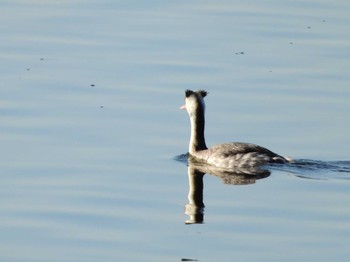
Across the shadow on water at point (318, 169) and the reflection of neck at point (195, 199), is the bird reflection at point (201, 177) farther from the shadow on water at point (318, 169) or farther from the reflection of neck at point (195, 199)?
the shadow on water at point (318, 169)

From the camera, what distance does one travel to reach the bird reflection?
616 inches

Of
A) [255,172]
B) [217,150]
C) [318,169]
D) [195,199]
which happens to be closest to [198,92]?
[217,150]

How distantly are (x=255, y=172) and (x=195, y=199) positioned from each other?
249 cm

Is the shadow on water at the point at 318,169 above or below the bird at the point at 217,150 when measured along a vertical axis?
below

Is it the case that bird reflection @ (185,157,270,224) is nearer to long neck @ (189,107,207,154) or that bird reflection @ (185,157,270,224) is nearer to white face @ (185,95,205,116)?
long neck @ (189,107,207,154)

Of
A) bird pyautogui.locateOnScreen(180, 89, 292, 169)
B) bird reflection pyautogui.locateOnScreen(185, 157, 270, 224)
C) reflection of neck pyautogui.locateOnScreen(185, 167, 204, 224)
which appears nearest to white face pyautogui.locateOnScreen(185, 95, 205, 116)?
bird pyautogui.locateOnScreen(180, 89, 292, 169)

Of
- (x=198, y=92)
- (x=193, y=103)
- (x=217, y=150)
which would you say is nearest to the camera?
(x=217, y=150)

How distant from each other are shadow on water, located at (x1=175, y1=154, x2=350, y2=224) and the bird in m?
0.11

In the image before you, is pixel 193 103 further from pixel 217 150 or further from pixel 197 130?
pixel 217 150

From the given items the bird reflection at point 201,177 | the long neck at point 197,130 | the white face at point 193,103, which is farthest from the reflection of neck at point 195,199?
the white face at point 193,103

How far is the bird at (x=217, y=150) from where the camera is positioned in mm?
18234

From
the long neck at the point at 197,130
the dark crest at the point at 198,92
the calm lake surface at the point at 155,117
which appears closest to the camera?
the calm lake surface at the point at 155,117

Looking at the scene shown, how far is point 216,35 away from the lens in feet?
80.2

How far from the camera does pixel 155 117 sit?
1958cm
